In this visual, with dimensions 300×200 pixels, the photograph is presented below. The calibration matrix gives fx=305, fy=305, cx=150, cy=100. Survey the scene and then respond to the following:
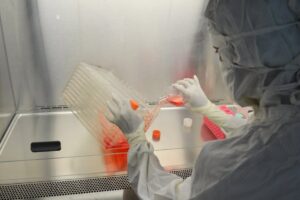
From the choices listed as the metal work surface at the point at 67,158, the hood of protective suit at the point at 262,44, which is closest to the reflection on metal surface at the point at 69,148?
the metal work surface at the point at 67,158

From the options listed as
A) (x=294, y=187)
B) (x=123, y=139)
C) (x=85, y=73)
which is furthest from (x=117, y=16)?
(x=294, y=187)

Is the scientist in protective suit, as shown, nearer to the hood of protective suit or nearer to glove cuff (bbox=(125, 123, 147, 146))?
the hood of protective suit

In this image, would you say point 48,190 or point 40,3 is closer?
point 48,190

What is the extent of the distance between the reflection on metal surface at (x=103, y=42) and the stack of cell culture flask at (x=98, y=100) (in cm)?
10

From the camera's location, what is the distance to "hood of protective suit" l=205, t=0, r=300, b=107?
0.56 m

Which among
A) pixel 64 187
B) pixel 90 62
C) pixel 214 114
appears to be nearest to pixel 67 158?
pixel 64 187

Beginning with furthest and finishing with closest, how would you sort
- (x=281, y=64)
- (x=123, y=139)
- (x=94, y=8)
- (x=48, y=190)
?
(x=94, y=8) → (x=123, y=139) → (x=48, y=190) → (x=281, y=64)

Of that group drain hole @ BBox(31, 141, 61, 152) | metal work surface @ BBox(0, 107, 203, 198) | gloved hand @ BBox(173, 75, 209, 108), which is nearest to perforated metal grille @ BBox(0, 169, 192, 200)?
metal work surface @ BBox(0, 107, 203, 198)

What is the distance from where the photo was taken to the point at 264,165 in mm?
615

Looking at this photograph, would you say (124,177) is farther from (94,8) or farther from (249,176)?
(94,8)

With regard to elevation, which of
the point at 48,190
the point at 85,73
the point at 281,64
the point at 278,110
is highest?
the point at 281,64

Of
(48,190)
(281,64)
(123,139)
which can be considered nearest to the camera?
(281,64)

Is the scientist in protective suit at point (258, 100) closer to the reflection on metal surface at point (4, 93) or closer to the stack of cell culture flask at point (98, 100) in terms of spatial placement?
the stack of cell culture flask at point (98, 100)

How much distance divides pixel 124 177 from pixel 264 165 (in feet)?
1.64
